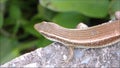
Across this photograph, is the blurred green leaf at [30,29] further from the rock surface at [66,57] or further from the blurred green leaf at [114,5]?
the rock surface at [66,57]

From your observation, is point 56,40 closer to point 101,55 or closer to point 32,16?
point 101,55

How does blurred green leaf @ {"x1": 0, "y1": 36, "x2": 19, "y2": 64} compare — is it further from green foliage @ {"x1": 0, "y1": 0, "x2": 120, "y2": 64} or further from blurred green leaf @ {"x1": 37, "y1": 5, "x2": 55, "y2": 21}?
blurred green leaf @ {"x1": 37, "y1": 5, "x2": 55, "y2": 21}

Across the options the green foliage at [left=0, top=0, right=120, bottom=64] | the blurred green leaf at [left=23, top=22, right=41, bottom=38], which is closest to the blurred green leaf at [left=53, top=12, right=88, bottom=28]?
the green foliage at [left=0, top=0, right=120, bottom=64]

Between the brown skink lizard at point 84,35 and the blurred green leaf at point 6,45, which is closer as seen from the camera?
the brown skink lizard at point 84,35

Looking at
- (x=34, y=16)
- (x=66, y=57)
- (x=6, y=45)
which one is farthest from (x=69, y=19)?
(x=66, y=57)

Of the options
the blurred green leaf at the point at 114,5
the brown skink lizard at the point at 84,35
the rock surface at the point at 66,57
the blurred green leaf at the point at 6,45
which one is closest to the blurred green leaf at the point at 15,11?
the blurred green leaf at the point at 6,45

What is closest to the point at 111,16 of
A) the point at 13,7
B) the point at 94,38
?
the point at 94,38
